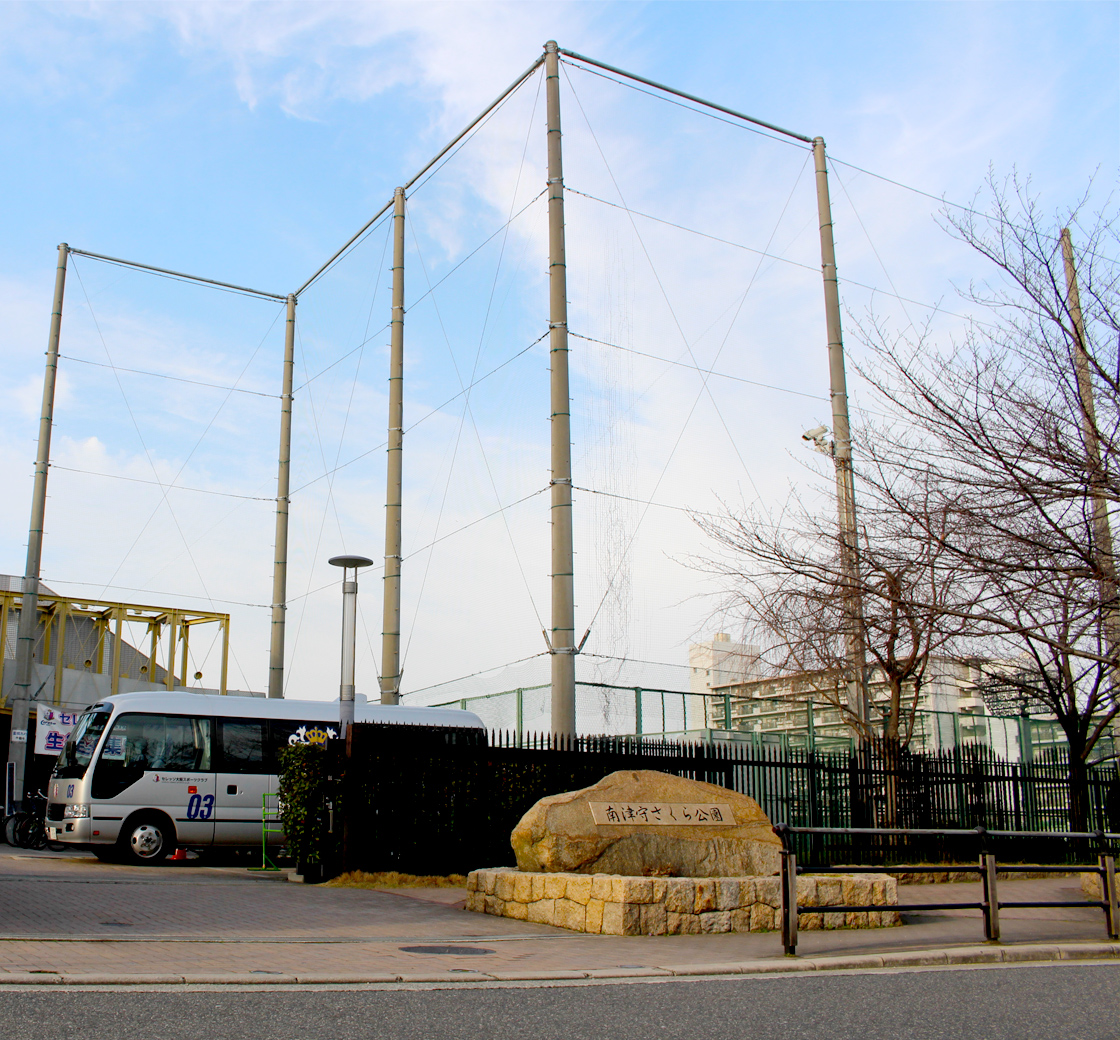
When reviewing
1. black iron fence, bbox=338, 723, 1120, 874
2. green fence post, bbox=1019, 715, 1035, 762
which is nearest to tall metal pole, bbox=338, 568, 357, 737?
black iron fence, bbox=338, 723, 1120, 874

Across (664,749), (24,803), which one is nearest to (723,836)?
(664,749)

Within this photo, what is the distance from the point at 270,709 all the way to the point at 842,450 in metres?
11.0

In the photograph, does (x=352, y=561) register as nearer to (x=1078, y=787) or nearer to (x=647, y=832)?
(x=647, y=832)

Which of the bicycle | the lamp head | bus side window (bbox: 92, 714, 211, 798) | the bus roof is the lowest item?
the bicycle

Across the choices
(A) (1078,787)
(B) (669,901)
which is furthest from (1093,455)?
(A) (1078,787)

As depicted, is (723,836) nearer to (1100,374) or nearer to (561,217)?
(1100,374)

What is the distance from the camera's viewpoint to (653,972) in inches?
316

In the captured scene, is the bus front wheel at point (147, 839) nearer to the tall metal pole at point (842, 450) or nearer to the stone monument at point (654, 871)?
the stone monument at point (654, 871)

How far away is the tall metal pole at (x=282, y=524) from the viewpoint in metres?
29.0

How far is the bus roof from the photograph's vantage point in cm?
1872

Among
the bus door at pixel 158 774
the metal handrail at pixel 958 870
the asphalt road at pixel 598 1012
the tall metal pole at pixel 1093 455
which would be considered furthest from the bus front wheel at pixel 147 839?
the tall metal pole at pixel 1093 455

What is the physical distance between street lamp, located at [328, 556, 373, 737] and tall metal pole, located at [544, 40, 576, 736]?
2931 millimetres

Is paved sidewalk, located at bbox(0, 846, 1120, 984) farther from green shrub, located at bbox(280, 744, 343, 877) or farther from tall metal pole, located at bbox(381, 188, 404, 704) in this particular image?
tall metal pole, located at bbox(381, 188, 404, 704)

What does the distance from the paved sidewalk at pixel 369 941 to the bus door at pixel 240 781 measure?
5.17m
